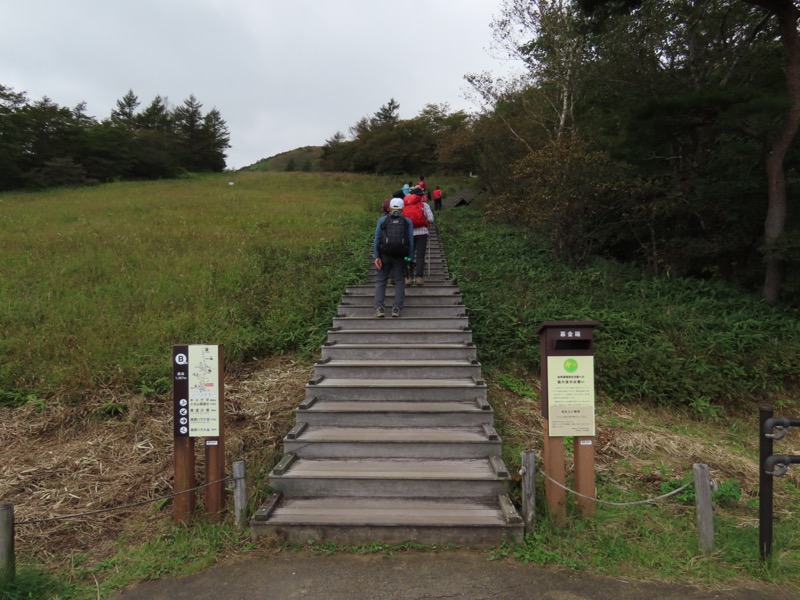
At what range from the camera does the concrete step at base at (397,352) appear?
6.37 m

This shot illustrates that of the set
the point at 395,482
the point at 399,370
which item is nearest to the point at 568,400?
the point at 395,482

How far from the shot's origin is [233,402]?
580cm

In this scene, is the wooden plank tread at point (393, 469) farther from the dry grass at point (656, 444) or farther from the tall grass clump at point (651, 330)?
the tall grass clump at point (651, 330)

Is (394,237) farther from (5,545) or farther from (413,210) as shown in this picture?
(5,545)

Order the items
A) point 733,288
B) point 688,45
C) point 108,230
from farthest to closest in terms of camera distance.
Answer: point 108,230
point 688,45
point 733,288

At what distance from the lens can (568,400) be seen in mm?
3951

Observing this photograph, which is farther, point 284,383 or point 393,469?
point 284,383

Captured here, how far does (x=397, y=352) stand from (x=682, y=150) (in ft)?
31.9

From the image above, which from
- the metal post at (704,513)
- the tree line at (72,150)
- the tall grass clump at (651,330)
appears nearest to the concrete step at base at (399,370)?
the tall grass clump at (651,330)

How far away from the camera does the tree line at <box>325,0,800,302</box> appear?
9086 millimetres

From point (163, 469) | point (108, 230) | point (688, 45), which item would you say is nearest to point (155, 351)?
point (163, 469)

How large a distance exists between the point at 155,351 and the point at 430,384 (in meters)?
3.74

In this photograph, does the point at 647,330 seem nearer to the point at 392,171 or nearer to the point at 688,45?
the point at 688,45

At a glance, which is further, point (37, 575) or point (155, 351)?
point (155, 351)
